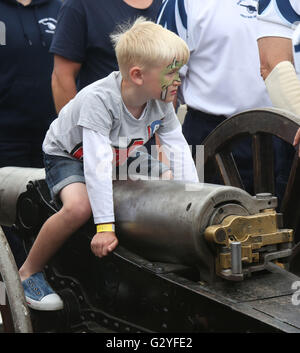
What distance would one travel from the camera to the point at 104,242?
2.24m

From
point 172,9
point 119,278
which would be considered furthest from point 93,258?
point 172,9

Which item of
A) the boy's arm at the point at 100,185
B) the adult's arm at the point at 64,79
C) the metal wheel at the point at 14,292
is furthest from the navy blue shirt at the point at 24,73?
the metal wheel at the point at 14,292

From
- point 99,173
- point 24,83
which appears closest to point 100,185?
point 99,173

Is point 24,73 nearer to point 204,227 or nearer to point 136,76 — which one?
point 136,76

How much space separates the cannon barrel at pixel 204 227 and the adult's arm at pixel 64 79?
4.11 feet

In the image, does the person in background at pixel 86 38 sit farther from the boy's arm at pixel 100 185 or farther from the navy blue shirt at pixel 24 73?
the boy's arm at pixel 100 185

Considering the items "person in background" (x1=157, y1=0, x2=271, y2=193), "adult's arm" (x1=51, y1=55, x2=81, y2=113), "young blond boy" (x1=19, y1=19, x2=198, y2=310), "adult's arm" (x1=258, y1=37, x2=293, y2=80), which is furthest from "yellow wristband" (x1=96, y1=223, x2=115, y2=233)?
"adult's arm" (x1=51, y1=55, x2=81, y2=113)

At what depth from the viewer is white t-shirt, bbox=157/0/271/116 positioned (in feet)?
9.82

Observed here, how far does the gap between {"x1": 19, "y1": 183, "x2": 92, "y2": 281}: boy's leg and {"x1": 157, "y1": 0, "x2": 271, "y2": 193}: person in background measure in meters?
0.83

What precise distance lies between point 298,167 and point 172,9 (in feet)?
3.40

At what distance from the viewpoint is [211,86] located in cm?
304

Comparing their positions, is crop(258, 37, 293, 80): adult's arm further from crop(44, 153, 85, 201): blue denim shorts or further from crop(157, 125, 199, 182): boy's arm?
crop(44, 153, 85, 201): blue denim shorts

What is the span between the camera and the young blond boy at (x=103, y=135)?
230cm
